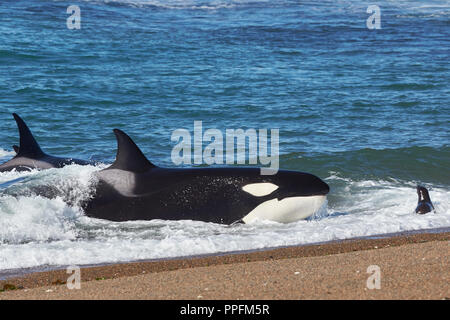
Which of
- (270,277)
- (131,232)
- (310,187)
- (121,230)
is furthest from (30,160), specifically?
(270,277)

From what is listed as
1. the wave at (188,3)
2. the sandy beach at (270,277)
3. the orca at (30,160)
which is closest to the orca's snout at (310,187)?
the sandy beach at (270,277)

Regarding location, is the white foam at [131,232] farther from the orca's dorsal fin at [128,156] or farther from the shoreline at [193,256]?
the orca's dorsal fin at [128,156]

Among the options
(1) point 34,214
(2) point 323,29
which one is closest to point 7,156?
(1) point 34,214

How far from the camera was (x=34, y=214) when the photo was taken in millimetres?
11703

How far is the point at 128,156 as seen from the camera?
11570 millimetres

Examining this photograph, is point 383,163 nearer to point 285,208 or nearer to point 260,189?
point 285,208

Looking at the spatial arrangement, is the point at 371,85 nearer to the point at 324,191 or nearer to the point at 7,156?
the point at 7,156

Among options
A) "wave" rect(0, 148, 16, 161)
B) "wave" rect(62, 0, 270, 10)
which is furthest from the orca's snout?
"wave" rect(62, 0, 270, 10)

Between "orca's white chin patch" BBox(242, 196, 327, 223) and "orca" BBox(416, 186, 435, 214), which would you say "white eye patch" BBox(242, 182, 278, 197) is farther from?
"orca" BBox(416, 186, 435, 214)

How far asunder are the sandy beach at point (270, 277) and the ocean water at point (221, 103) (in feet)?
2.74

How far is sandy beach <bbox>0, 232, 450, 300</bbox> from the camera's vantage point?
23.9ft

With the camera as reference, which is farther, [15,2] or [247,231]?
[15,2]

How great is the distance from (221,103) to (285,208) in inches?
493

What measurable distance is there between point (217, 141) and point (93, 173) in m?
8.09
